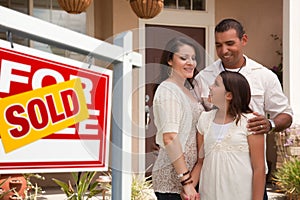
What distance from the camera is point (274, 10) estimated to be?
740 cm

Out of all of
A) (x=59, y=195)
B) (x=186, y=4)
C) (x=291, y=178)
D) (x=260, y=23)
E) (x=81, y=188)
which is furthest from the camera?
(x=260, y=23)

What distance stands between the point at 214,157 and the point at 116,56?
1042 mm

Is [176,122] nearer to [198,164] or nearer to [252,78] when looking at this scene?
[198,164]

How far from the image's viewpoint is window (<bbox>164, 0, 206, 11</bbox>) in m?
6.95

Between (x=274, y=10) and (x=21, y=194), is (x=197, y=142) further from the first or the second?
(x=274, y=10)

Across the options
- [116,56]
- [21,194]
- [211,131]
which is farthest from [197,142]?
[21,194]

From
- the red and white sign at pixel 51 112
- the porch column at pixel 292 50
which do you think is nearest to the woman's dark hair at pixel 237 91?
the red and white sign at pixel 51 112

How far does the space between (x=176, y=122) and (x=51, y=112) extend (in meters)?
0.81

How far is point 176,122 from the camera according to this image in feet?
7.04

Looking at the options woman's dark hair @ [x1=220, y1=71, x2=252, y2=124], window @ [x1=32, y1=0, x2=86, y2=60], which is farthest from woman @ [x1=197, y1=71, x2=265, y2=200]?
window @ [x1=32, y1=0, x2=86, y2=60]

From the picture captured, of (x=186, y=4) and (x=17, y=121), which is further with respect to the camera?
(x=186, y=4)

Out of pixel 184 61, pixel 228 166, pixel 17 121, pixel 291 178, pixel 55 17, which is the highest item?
pixel 55 17

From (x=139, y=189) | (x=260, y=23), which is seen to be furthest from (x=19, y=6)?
(x=260, y=23)

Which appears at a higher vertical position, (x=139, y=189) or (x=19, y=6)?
(x=19, y=6)
